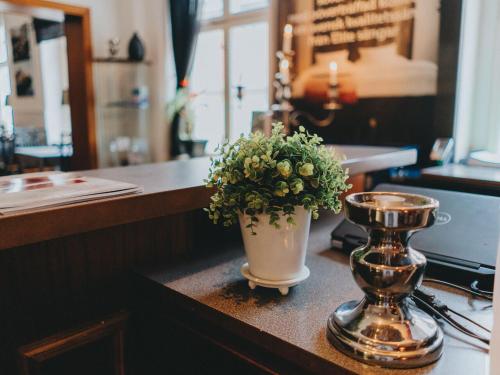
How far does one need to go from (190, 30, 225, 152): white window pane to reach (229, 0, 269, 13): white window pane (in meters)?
0.27

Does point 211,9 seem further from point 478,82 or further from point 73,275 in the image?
point 73,275

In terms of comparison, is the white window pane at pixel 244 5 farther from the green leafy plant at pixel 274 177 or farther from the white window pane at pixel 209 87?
the green leafy plant at pixel 274 177

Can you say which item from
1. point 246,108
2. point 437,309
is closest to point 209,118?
point 246,108

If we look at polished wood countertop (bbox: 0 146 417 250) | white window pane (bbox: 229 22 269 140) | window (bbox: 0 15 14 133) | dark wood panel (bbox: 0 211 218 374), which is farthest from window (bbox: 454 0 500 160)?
window (bbox: 0 15 14 133)

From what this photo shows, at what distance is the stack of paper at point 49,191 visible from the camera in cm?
83

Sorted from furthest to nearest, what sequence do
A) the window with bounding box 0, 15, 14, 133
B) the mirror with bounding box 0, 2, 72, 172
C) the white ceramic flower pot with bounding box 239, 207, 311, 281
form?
the mirror with bounding box 0, 2, 72, 172, the window with bounding box 0, 15, 14, 133, the white ceramic flower pot with bounding box 239, 207, 311, 281

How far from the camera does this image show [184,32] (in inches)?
173

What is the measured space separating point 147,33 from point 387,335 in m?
4.60

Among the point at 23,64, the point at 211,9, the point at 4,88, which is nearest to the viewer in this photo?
the point at 4,88

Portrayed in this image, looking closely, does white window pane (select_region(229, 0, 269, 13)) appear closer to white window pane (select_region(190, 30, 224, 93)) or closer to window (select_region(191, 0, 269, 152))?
window (select_region(191, 0, 269, 152))

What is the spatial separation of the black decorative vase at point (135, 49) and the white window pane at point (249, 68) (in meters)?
0.92

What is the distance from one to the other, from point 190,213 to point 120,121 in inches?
141

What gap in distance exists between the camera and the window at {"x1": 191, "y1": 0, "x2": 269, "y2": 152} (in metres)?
4.15

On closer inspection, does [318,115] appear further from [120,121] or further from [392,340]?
[392,340]
